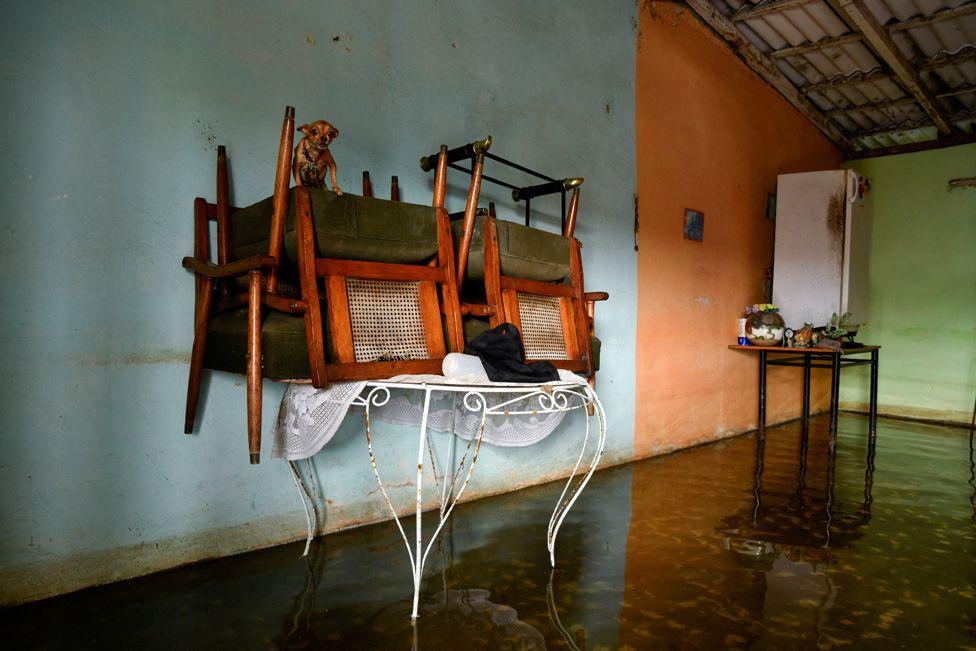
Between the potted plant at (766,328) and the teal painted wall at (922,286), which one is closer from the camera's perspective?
the potted plant at (766,328)

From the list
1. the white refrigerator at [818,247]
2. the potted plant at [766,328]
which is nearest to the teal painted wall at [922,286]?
the white refrigerator at [818,247]

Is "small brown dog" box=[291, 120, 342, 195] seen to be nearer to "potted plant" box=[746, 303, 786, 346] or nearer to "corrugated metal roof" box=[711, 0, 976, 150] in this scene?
"corrugated metal roof" box=[711, 0, 976, 150]

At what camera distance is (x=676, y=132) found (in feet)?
14.0

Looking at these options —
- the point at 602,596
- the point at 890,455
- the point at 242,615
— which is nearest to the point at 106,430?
the point at 242,615

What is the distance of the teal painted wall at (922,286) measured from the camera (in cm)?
614

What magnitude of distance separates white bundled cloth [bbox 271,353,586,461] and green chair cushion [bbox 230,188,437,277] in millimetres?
390

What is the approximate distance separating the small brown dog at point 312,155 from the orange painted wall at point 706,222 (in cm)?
257

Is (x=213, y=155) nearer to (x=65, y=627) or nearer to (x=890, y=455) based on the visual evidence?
(x=65, y=627)

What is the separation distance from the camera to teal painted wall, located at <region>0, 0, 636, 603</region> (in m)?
1.71

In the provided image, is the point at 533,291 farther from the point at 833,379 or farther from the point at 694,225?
the point at 833,379

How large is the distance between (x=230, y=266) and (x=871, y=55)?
553 cm

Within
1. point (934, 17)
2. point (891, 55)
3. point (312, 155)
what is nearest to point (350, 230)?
point (312, 155)

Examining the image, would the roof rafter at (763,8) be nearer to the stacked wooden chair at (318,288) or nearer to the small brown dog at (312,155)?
the stacked wooden chair at (318,288)

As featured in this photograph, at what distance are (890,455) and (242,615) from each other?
4431 mm
